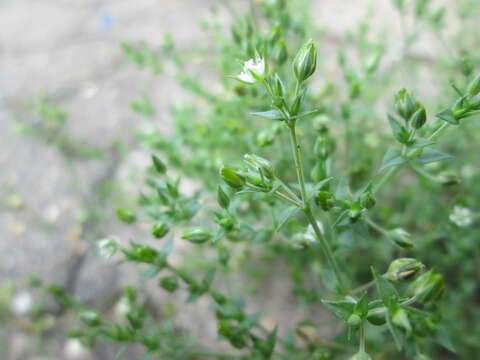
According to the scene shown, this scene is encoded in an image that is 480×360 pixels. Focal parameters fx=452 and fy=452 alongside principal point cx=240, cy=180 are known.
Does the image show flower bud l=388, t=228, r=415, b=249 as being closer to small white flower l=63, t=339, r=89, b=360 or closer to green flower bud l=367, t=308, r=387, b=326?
green flower bud l=367, t=308, r=387, b=326

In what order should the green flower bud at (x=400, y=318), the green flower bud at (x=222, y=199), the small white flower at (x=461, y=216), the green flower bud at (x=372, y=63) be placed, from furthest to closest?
the green flower bud at (x=372, y=63)
the small white flower at (x=461, y=216)
the green flower bud at (x=222, y=199)
the green flower bud at (x=400, y=318)

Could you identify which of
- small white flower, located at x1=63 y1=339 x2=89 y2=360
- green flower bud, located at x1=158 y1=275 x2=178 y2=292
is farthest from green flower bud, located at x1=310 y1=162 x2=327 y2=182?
small white flower, located at x1=63 y1=339 x2=89 y2=360

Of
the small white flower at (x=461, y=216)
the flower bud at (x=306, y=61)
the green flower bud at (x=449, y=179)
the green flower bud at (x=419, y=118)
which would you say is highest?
the flower bud at (x=306, y=61)

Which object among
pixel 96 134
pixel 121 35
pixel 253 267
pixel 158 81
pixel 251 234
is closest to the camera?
pixel 251 234

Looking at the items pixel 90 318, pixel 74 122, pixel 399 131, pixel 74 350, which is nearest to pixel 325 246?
pixel 399 131

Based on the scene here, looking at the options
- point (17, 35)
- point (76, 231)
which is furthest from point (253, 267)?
point (17, 35)

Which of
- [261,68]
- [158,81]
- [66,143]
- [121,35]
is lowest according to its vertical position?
[66,143]

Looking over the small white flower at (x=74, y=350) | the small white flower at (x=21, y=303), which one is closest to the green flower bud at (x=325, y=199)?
the small white flower at (x=74, y=350)

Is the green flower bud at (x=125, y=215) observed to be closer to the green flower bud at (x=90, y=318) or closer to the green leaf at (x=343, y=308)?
the green flower bud at (x=90, y=318)

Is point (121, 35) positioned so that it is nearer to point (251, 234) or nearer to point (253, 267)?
point (253, 267)

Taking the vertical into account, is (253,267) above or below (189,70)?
below
